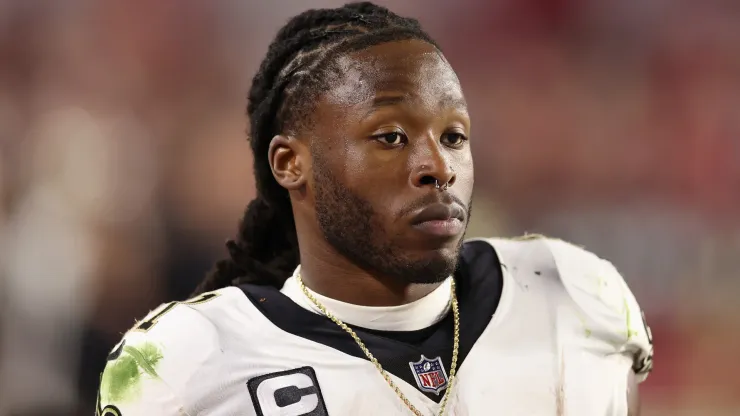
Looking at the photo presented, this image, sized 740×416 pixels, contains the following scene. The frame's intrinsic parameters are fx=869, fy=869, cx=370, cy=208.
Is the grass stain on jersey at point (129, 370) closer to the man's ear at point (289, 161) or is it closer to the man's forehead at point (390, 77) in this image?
the man's ear at point (289, 161)

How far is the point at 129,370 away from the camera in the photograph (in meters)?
1.26

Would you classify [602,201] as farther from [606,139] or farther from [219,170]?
[219,170]

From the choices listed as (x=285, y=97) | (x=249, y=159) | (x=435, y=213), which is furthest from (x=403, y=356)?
(x=249, y=159)

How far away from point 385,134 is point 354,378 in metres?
0.37

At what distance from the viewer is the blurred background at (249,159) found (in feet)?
8.43

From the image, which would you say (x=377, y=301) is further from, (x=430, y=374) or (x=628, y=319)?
(x=628, y=319)

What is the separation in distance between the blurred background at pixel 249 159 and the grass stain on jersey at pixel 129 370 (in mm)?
1262

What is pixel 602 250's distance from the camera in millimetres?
3010

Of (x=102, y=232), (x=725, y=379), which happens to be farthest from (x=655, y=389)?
(x=102, y=232)

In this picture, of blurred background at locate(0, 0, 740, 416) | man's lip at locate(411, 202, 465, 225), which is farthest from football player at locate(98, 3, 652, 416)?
blurred background at locate(0, 0, 740, 416)

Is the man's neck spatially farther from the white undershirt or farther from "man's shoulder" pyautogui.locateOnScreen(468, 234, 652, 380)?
"man's shoulder" pyautogui.locateOnScreen(468, 234, 652, 380)

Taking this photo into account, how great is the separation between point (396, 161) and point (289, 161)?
9.3 inches

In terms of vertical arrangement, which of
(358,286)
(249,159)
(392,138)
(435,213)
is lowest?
(249,159)

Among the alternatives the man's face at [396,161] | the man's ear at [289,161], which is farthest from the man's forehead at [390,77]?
the man's ear at [289,161]
